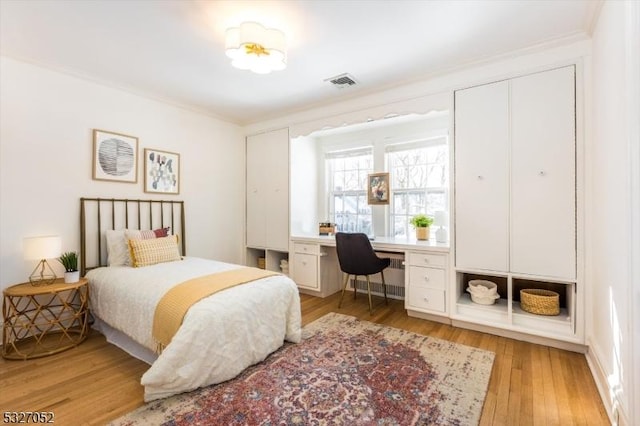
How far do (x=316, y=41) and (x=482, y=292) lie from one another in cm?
272

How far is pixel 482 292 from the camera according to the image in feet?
9.27

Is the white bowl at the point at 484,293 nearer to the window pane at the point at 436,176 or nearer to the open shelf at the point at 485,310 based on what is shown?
the open shelf at the point at 485,310

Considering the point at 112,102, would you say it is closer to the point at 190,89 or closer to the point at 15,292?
the point at 190,89

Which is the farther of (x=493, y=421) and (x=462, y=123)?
(x=462, y=123)

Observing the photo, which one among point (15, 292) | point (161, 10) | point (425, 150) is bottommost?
point (15, 292)

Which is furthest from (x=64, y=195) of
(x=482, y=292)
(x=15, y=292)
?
(x=482, y=292)

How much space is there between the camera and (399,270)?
381 centimetres

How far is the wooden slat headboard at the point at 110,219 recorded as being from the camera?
297 cm

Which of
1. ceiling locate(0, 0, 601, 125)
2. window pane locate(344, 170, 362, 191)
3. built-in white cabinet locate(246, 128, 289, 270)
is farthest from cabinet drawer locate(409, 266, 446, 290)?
ceiling locate(0, 0, 601, 125)

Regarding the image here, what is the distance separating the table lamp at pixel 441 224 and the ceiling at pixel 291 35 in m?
1.51

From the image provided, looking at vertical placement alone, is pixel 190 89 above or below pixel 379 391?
above

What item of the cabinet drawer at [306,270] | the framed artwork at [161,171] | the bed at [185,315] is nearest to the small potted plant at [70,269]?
the bed at [185,315]

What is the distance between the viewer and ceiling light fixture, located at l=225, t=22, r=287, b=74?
6.49ft

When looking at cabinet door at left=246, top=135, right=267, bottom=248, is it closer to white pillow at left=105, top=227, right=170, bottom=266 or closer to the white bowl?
white pillow at left=105, top=227, right=170, bottom=266
